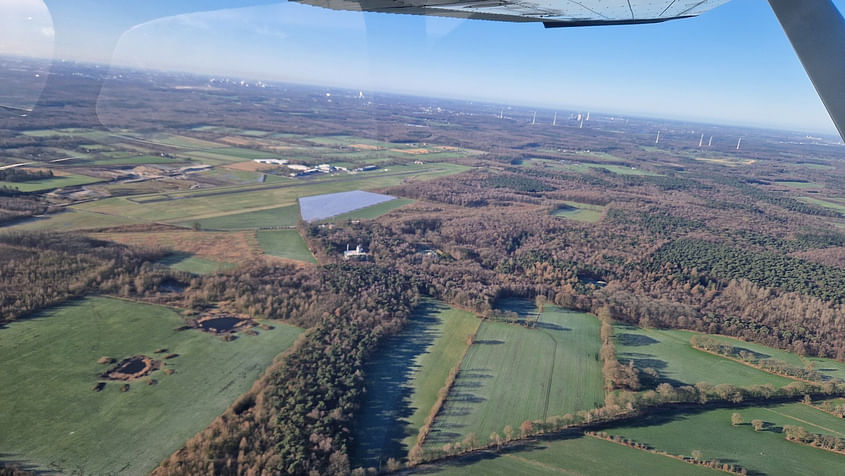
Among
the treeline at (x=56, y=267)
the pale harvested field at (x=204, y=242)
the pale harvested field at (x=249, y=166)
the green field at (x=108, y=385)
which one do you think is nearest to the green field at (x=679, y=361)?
the green field at (x=108, y=385)

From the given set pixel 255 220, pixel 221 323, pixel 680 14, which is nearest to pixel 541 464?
pixel 680 14

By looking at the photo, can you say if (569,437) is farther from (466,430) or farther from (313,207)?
(313,207)

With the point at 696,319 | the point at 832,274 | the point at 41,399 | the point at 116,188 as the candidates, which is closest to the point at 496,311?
the point at 696,319

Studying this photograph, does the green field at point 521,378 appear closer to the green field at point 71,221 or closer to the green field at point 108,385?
the green field at point 108,385

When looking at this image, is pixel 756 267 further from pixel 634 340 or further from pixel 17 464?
pixel 17 464

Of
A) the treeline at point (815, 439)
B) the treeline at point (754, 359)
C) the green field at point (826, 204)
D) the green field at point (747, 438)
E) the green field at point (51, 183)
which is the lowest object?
the green field at point (747, 438)
